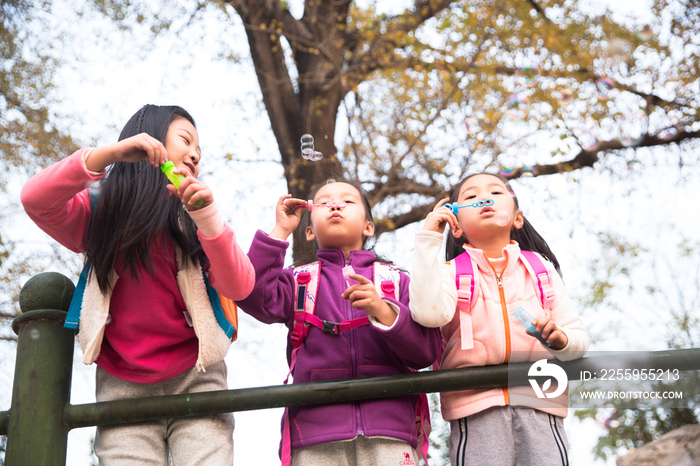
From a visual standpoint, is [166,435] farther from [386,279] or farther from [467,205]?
[467,205]

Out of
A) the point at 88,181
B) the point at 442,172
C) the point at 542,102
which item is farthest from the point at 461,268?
the point at 542,102

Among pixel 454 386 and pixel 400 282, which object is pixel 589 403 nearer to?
pixel 454 386

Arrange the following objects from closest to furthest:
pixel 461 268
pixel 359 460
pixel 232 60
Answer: pixel 359 460
pixel 461 268
pixel 232 60

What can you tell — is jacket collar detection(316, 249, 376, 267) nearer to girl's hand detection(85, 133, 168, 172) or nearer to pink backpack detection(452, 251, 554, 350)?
pink backpack detection(452, 251, 554, 350)

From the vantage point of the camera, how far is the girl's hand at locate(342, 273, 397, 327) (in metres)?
1.73

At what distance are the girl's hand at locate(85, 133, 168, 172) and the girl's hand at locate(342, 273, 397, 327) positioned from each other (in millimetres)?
623

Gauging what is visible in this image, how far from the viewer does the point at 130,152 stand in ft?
5.30

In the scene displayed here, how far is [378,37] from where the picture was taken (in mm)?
6840

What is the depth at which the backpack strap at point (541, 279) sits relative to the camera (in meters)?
1.96

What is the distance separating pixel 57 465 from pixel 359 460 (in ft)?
2.64

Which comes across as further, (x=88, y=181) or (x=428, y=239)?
(x=428, y=239)

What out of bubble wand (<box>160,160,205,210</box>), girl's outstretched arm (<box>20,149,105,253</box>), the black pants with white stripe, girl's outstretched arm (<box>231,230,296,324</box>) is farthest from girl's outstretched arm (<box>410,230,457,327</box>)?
girl's outstretched arm (<box>20,149,105,253</box>)

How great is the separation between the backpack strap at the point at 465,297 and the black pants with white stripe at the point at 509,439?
22 cm

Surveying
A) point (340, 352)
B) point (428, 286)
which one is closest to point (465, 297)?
point (428, 286)
